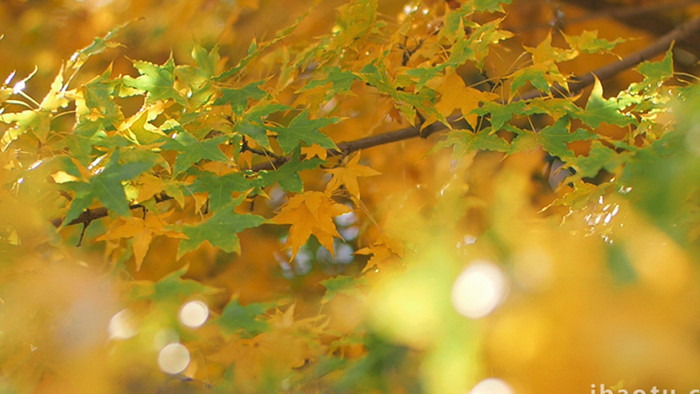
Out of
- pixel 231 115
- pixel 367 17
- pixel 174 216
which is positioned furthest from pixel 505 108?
pixel 174 216

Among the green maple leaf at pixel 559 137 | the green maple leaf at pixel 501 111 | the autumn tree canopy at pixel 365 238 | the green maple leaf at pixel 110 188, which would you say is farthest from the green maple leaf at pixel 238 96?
the green maple leaf at pixel 559 137

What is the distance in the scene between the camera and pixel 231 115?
101 cm

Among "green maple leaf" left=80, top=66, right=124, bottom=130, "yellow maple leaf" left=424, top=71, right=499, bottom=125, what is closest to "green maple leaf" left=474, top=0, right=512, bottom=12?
"yellow maple leaf" left=424, top=71, right=499, bottom=125

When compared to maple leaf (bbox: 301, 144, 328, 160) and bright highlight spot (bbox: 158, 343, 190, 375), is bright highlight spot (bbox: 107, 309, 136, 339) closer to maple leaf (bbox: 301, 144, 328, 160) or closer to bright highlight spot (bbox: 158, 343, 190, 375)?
bright highlight spot (bbox: 158, 343, 190, 375)

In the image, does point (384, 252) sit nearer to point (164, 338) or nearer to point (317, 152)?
point (317, 152)

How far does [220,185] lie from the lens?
0.91 meters

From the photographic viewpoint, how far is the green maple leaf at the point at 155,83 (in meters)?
0.96

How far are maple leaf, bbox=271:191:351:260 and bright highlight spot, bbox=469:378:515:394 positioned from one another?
0.53m

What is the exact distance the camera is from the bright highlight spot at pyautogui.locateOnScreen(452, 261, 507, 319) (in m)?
0.50

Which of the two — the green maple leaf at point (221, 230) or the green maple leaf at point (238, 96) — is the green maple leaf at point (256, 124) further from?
the green maple leaf at point (221, 230)

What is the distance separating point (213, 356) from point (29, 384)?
0.19 metres

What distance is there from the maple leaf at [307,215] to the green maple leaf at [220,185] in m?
0.11

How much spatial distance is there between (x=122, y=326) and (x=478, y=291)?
336 mm

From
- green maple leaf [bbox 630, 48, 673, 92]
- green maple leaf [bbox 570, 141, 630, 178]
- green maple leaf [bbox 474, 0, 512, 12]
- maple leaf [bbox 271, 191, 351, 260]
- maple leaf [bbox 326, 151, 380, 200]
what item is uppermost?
green maple leaf [bbox 474, 0, 512, 12]
